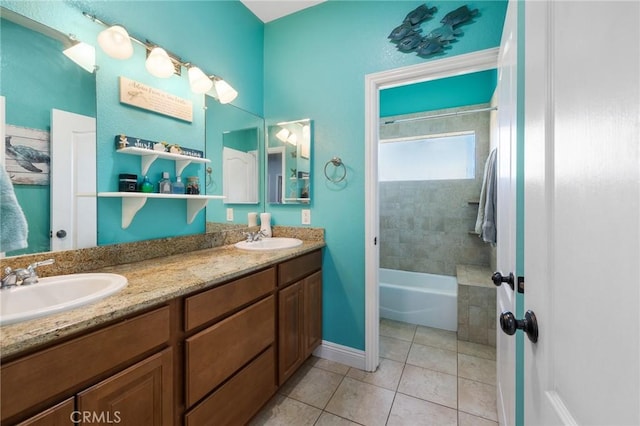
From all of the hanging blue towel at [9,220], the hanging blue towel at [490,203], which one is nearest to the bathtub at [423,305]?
the hanging blue towel at [490,203]

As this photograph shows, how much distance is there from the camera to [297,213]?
2230 mm

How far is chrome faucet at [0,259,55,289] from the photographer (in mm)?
908

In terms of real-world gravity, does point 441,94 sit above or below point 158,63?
above

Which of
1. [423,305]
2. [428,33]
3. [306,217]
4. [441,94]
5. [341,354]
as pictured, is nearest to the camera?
[428,33]

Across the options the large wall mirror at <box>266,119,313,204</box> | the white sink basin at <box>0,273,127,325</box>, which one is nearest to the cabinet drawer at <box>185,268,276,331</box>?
the white sink basin at <box>0,273,127,325</box>

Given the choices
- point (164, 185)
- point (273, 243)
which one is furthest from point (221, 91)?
point (273, 243)

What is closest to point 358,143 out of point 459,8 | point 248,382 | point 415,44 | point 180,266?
point 415,44

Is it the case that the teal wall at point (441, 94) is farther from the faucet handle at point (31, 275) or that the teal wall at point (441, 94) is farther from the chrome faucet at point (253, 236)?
the faucet handle at point (31, 275)

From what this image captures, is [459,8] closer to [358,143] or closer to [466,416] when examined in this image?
[358,143]

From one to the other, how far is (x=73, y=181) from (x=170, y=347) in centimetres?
88

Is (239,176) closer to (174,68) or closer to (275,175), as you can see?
(275,175)

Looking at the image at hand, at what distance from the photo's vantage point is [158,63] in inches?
57.0

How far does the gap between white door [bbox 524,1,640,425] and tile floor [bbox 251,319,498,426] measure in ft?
3.79

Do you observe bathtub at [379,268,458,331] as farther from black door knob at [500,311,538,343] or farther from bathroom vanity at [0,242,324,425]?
black door knob at [500,311,538,343]
